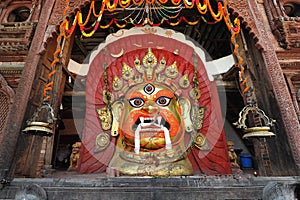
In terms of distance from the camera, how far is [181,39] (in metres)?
5.92

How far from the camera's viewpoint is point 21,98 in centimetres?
421

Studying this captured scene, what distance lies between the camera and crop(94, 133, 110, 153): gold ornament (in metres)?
4.81

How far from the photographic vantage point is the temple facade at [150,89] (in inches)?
165

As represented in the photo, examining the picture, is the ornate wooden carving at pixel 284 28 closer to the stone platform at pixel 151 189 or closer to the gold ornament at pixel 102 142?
the stone platform at pixel 151 189

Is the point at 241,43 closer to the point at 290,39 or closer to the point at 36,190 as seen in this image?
the point at 290,39

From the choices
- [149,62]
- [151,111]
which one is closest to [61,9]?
[149,62]

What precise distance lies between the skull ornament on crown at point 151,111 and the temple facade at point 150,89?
1.1 inches

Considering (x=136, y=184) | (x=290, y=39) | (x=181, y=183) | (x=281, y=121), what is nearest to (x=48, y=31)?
(x=136, y=184)

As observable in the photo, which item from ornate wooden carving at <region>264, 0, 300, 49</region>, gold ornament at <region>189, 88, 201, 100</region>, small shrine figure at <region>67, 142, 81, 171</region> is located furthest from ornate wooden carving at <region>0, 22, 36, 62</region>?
ornate wooden carving at <region>264, 0, 300, 49</region>

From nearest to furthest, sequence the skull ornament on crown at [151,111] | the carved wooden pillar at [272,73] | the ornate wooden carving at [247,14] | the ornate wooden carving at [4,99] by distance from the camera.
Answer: the carved wooden pillar at [272,73]
the ornate wooden carving at [4,99]
the skull ornament on crown at [151,111]
the ornate wooden carving at [247,14]

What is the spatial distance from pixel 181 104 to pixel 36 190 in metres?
3.94

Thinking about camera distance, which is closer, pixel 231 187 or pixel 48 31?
pixel 231 187

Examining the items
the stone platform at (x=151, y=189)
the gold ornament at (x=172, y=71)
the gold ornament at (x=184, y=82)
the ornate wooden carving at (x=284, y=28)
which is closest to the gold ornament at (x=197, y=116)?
the gold ornament at (x=184, y=82)

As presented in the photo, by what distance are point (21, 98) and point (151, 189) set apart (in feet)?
11.7
